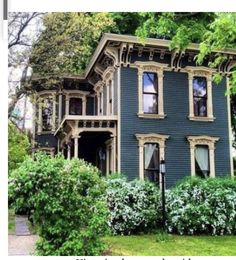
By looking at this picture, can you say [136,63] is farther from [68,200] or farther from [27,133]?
[68,200]

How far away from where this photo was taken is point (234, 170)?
6.49 metres

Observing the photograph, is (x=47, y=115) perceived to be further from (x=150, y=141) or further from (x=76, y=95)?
(x=150, y=141)

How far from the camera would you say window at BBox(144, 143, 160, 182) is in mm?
6168

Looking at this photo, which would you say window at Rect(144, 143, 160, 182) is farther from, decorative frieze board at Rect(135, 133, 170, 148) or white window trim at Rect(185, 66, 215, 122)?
white window trim at Rect(185, 66, 215, 122)

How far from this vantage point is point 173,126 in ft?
20.9

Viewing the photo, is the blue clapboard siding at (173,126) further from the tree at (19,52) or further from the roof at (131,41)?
the tree at (19,52)

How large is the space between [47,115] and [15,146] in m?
1.69

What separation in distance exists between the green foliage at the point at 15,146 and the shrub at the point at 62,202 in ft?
2.09

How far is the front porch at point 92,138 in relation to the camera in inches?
239

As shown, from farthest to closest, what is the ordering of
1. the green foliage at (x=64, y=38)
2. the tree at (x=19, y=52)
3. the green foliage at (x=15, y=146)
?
the green foliage at (x=64, y=38) → the tree at (x=19, y=52) → the green foliage at (x=15, y=146)

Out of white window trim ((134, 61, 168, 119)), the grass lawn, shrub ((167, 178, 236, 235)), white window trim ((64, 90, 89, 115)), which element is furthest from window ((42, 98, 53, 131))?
the grass lawn

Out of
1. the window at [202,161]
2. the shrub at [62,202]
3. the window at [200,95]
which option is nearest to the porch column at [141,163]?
the window at [202,161]

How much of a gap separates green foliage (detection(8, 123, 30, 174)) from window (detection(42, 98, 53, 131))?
1.05 metres
